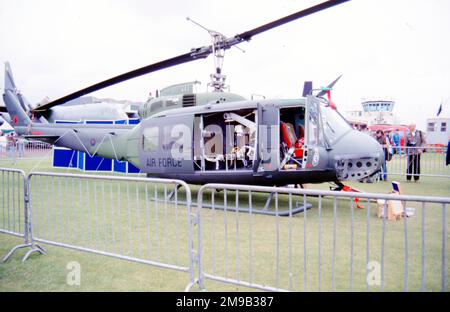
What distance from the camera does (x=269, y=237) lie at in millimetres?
4863

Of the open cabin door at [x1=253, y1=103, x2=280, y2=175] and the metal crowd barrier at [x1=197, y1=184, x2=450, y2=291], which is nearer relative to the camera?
the metal crowd barrier at [x1=197, y1=184, x2=450, y2=291]

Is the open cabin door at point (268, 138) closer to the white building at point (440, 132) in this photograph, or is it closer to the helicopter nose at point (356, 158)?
the helicopter nose at point (356, 158)

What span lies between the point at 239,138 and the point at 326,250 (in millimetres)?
4873

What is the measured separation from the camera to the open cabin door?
6188 millimetres

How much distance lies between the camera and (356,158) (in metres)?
5.94

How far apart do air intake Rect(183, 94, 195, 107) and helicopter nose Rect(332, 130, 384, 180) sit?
3.54 meters

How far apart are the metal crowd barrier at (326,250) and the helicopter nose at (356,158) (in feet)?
2.47

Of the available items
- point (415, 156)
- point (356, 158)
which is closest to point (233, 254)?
point (356, 158)

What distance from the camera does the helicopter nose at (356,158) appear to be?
19.4 feet

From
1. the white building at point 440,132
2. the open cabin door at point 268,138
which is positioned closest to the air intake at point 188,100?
the open cabin door at point 268,138
